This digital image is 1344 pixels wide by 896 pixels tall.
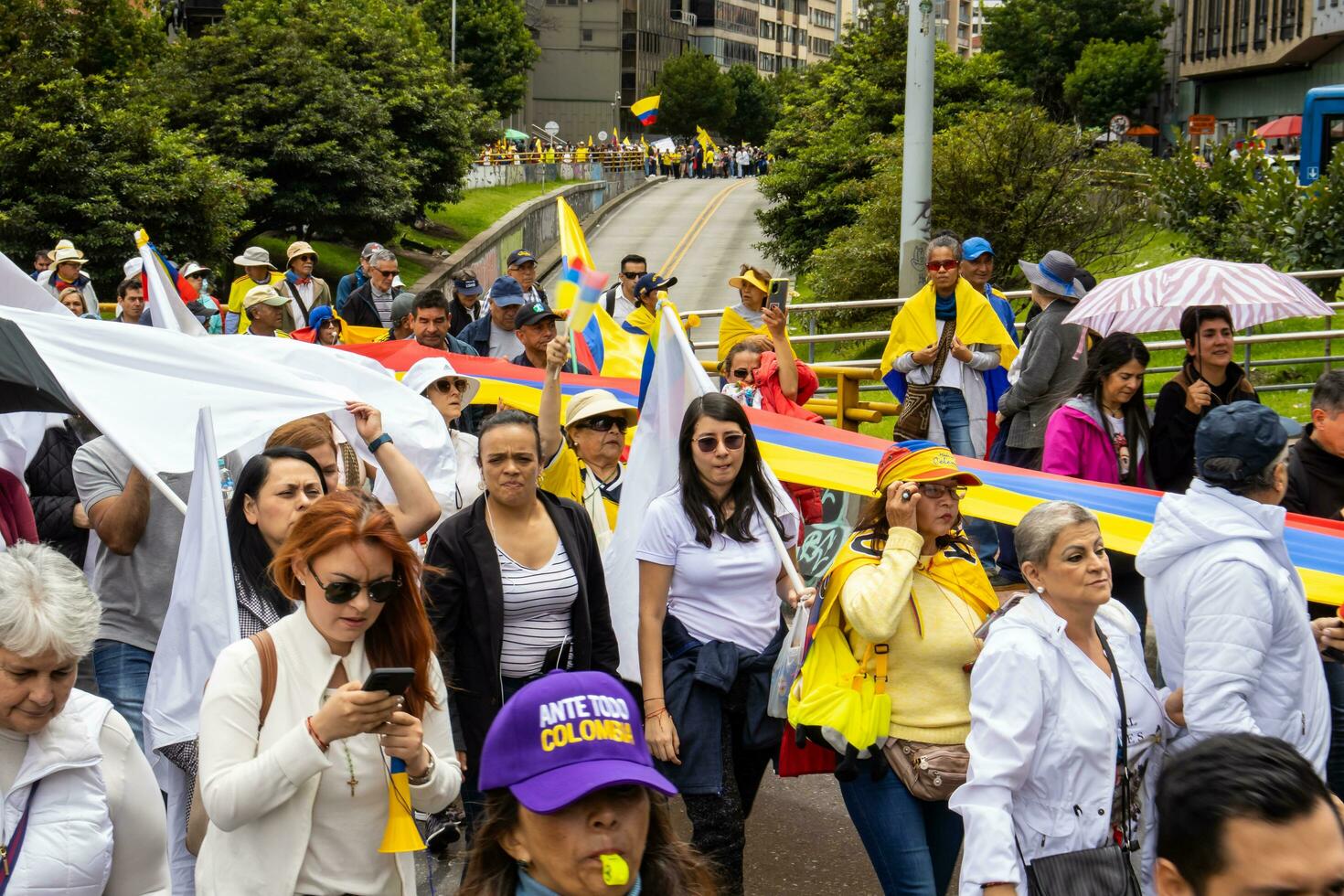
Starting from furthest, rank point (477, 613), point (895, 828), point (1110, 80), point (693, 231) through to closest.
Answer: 1. point (1110, 80)
2. point (693, 231)
3. point (477, 613)
4. point (895, 828)

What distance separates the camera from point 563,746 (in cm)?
256

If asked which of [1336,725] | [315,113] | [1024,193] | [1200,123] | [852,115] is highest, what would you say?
[1200,123]

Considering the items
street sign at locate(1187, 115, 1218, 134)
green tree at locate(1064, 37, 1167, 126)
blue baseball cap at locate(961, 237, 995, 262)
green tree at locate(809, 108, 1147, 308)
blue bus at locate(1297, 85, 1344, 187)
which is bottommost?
blue baseball cap at locate(961, 237, 995, 262)

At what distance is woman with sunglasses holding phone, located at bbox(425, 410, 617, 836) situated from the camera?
5160mm

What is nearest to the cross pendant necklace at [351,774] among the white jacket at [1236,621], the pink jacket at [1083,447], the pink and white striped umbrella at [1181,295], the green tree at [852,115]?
the white jacket at [1236,621]

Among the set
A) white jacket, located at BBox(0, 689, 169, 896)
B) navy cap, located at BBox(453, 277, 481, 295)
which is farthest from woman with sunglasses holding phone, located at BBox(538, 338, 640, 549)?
navy cap, located at BBox(453, 277, 481, 295)

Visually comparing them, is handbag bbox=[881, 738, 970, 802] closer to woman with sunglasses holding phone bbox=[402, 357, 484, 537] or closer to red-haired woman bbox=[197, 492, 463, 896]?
red-haired woman bbox=[197, 492, 463, 896]

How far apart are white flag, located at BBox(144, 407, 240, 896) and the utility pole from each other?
1149 cm

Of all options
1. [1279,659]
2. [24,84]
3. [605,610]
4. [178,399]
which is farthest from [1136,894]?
[24,84]

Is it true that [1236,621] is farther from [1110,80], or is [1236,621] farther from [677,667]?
[1110,80]

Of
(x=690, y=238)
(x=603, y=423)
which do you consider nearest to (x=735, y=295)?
(x=690, y=238)

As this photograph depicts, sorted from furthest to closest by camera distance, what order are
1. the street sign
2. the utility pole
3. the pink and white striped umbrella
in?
1. the street sign
2. the utility pole
3. the pink and white striped umbrella

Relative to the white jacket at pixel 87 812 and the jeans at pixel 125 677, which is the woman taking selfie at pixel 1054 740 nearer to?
the white jacket at pixel 87 812

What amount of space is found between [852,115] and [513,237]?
710 inches
